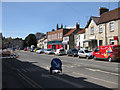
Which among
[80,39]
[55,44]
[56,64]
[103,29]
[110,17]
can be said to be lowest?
[56,64]

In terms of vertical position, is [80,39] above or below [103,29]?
below

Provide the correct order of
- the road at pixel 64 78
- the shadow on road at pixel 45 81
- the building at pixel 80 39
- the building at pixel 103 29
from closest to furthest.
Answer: the shadow on road at pixel 45 81, the road at pixel 64 78, the building at pixel 103 29, the building at pixel 80 39

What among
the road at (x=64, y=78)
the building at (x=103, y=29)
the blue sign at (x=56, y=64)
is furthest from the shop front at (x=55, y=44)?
the blue sign at (x=56, y=64)

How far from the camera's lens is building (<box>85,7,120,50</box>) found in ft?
95.0

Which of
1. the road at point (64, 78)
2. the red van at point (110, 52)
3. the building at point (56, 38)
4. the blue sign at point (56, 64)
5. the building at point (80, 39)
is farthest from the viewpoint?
the building at point (56, 38)

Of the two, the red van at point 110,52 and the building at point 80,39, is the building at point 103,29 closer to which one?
the building at point 80,39

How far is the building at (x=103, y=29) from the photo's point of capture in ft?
95.0

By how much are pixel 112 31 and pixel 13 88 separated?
2516cm

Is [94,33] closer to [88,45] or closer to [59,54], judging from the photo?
[88,45]

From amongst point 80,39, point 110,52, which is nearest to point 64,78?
point 110,52

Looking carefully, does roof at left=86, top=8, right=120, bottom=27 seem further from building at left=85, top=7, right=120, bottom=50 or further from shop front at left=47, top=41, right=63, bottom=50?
shop front at left=47, top=41, right=63, bottom=50

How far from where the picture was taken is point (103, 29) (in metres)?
31.7

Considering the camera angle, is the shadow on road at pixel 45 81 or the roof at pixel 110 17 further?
the roof at pixel 110 17

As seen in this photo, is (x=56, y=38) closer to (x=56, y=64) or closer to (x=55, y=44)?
(x=55, y=44)
